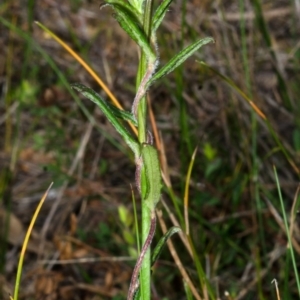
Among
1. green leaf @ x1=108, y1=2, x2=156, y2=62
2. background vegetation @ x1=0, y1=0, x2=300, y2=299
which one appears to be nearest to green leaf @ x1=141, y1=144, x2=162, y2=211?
green leaf @ x1=108, y1=2, x2=156, y2=62

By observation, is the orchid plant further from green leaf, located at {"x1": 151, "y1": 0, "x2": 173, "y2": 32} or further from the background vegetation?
the background vegetation

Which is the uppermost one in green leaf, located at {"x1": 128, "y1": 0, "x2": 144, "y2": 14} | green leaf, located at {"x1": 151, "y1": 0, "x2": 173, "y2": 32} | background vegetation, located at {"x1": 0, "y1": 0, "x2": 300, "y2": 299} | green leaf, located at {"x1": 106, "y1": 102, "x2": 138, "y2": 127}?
green leaf, located at {"x1": 128, "y1": 0, "x2": 144, "y2": 14}

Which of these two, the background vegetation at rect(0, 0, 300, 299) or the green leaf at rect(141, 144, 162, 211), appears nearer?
the green leaf at rect(141, 144, 162, 211)

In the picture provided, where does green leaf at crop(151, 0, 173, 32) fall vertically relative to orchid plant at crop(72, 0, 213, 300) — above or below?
above

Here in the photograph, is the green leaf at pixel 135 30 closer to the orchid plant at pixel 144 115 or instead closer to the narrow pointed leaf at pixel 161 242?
the orchid plant at pixel 144 115

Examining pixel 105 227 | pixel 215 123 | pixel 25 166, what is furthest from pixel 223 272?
pixel 25 166

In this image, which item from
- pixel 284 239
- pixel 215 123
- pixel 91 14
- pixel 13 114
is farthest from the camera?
pixel 91 14

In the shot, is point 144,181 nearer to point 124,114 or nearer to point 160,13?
point 124,114

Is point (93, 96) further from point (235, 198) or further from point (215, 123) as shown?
point (215, 123)

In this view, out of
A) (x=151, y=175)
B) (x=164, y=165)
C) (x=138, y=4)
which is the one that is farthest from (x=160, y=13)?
(x=164, y=165)
